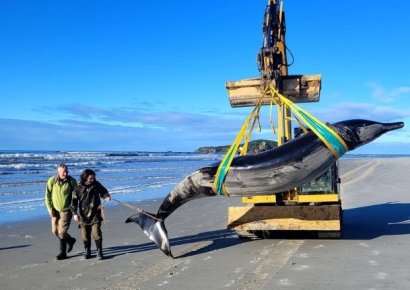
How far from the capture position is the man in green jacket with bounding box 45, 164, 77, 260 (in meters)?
8.43

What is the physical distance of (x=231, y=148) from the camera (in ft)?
23.2

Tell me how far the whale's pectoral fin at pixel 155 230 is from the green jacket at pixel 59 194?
124 centimetres

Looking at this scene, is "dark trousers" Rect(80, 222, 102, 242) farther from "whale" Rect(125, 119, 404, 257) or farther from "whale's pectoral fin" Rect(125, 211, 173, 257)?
"whale" Rect(125, 119, 404, 257)

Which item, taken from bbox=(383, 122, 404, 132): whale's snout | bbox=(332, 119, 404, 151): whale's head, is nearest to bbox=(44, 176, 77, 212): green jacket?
bbox=(332, 119, 404, 151): whale's head

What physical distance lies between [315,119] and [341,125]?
41 cm

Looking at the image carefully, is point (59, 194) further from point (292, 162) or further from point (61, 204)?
point (292, 162)

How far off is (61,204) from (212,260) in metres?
2.92

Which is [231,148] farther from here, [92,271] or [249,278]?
[92,271]

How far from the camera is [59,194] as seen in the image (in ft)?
27.7

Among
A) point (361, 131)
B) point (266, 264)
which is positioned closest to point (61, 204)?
point (266, 264)

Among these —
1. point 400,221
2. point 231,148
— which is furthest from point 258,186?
point 400,221

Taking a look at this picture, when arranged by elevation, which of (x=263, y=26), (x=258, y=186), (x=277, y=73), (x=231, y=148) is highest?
(x=263, y=26)

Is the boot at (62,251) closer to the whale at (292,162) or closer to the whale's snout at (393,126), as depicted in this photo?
the whale at (292,162)

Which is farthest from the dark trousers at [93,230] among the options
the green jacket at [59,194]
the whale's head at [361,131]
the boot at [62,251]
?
the whale's head at [361,131]
